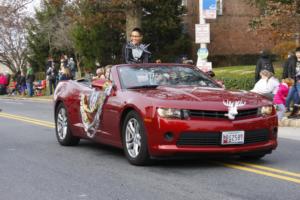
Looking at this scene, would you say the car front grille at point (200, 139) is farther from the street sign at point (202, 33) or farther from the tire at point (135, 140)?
the street sign at point (202, 33)

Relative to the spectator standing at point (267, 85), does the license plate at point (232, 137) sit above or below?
below

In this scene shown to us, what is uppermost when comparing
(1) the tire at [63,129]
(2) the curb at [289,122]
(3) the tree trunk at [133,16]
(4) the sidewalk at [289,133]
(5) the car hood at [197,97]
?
(3) the tree trunk at [133,16]

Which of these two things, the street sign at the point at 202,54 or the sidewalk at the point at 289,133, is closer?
the sidewalk at the point at 289,133

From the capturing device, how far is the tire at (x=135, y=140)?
27.6 feet

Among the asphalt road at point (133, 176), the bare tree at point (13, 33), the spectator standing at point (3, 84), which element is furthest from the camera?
the bare tree at point (13, 33)

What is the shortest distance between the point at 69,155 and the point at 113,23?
22807 millimetres

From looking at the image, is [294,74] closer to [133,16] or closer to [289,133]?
[289,133]

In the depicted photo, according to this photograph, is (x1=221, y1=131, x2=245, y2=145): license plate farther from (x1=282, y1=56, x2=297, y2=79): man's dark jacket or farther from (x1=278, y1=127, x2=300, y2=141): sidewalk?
(x1=282, y1=56, x2=297, y2=79): man's dark jacket

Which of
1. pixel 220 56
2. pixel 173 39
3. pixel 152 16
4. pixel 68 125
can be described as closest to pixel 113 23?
pixel 152 16

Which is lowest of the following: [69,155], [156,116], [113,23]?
[69,155]

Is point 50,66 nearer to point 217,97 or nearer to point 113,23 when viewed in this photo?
point 113,23

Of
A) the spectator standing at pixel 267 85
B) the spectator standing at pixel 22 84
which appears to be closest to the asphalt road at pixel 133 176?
the spectator standing at pixel 267 85

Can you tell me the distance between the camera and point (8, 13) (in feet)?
172

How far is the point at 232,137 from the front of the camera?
8.16 meters
